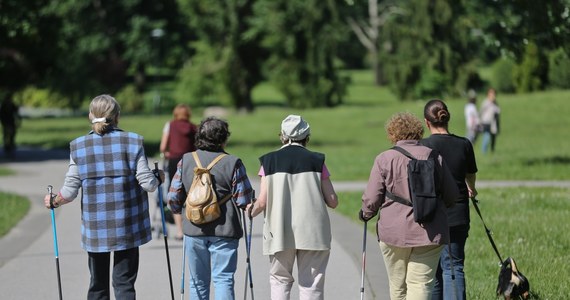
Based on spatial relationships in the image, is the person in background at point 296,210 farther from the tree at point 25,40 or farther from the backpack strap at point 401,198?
the tree at point 25,40

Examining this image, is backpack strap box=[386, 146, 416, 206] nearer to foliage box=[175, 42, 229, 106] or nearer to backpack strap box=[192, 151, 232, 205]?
backpack strap box=[192, 151, 232, 205]

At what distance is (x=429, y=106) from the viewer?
7.65m

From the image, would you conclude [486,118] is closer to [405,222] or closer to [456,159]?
[456,159]

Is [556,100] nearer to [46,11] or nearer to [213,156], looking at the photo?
[46,11]

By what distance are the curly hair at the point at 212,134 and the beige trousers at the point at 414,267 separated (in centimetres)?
126

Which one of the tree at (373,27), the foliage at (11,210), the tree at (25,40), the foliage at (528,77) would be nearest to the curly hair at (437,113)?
the foliage at (11,210)

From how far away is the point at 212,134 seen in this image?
Result: 7270 millimetres

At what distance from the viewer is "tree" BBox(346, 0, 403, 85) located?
83.6m

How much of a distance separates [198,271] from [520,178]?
48.6ft

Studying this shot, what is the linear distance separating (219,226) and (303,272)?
62 cm

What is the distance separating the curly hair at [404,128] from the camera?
7125mm

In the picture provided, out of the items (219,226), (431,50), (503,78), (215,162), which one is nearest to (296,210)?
(219,226)

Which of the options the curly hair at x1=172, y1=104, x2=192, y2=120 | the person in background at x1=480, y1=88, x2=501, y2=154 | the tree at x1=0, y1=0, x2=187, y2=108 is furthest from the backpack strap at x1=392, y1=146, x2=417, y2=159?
the tree at x1=0, y1=0, x2=187, y2=108

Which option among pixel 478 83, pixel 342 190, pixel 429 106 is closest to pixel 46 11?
pixel 342 190
